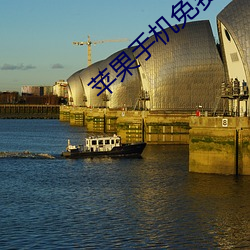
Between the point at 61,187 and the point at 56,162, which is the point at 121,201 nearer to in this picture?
the point at 61,187

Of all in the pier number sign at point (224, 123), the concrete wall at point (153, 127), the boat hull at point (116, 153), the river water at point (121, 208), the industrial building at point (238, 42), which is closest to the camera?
the river water at point (121, 208)

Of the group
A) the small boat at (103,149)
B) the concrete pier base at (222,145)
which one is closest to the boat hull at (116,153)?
the small boat at (103,149)

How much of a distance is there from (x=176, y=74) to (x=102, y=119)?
1222 inches

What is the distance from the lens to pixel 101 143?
2527 inches

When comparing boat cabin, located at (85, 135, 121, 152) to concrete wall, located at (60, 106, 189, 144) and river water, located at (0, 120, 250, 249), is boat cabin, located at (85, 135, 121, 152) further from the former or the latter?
concrete wall, located at (60, 106, 189, 144)

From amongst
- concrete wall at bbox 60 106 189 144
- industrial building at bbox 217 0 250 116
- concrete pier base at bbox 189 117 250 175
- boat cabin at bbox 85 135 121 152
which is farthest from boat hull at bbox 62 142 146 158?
concrete pier base at bbox 189 117 250 175

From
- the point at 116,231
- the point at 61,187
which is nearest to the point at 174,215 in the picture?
the point at 116,231

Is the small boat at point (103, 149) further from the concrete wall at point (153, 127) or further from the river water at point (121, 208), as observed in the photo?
the concrete wall at point (153, 127)

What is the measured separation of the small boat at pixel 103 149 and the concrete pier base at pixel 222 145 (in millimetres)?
16466

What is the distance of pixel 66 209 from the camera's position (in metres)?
36.4

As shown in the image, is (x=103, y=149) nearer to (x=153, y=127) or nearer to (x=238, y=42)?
(x=238, y=42)

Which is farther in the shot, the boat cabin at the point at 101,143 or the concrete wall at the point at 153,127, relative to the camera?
the concrete wall at the point at 153,127

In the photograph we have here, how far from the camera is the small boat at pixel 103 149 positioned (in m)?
63.1

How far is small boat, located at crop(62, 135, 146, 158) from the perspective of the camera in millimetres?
63125
